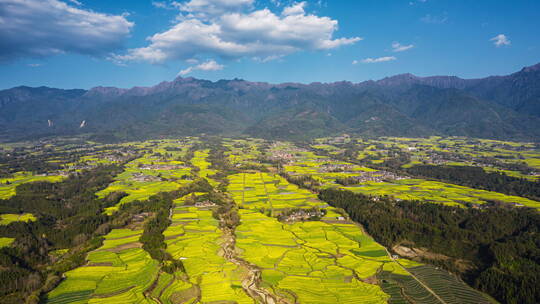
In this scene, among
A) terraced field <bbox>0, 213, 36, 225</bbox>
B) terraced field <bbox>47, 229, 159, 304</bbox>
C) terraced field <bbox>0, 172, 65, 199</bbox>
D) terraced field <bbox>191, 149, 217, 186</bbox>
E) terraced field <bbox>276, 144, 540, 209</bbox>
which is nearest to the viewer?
terraced field <bbox>47, 229, 159, 304</bbox>

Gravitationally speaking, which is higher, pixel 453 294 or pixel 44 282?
pixel 44 282

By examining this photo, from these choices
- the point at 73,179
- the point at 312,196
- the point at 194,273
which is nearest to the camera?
the point at 194,273

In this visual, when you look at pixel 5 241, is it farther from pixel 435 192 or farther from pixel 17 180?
pixel 435 192

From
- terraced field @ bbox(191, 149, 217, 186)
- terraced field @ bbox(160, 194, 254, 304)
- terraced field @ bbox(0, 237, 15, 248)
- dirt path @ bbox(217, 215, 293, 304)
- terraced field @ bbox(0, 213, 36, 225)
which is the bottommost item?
dirt path @ bbox(217, 215, 293, 304)

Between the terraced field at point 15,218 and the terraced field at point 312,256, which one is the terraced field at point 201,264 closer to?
the terraced field at point 312,256

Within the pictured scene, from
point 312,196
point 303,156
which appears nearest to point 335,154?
point 303,156

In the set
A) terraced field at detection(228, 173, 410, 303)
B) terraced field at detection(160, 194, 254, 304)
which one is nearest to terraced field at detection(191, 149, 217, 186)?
terraced field at detection(228, 173, 410, 303)

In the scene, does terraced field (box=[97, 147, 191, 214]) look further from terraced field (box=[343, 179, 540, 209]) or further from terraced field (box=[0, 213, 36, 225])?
terraced field (box=[343, 179, 540, 209])

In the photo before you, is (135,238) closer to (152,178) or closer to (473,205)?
(152,178)
